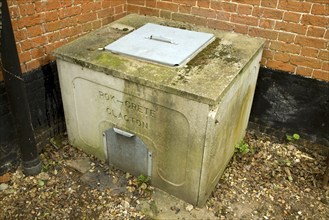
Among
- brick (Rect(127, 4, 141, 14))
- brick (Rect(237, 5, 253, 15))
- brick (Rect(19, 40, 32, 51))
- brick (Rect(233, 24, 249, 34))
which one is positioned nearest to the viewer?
brick (Rect(19, 40, 32, 51))

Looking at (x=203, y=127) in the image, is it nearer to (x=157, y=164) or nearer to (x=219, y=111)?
(x=219, y=111)

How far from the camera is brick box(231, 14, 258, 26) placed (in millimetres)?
3182

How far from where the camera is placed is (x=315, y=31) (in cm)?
295

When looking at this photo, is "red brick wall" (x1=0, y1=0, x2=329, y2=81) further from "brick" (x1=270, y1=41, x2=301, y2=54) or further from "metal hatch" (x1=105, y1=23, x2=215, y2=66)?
"metal hatch" (x1=105, y1=23, x2=215, y2=66)

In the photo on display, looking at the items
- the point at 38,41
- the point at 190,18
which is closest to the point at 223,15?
the point at 190,18

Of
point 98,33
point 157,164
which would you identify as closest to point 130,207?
point 157,164

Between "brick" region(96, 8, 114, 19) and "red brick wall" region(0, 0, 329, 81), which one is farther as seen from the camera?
"brick" region(96, 8, 114, 19)

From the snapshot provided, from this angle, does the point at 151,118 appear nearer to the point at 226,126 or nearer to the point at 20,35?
the point at 226,126

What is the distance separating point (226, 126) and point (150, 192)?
0.91m

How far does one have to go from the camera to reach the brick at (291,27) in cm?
299

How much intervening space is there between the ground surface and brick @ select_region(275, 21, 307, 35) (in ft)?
4.06

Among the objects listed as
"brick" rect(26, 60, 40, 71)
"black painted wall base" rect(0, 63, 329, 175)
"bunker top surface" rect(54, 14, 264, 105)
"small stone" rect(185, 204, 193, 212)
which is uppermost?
"bunker top surface" rect(54, 14, 264, 105)

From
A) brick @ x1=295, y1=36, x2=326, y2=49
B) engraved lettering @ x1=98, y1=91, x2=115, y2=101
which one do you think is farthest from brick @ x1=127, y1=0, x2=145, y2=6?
brick @ x1=295, y1=36, x2=326, y2=49

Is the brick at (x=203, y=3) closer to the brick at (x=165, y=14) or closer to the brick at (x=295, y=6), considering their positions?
the brick at (x=165, y=14)
